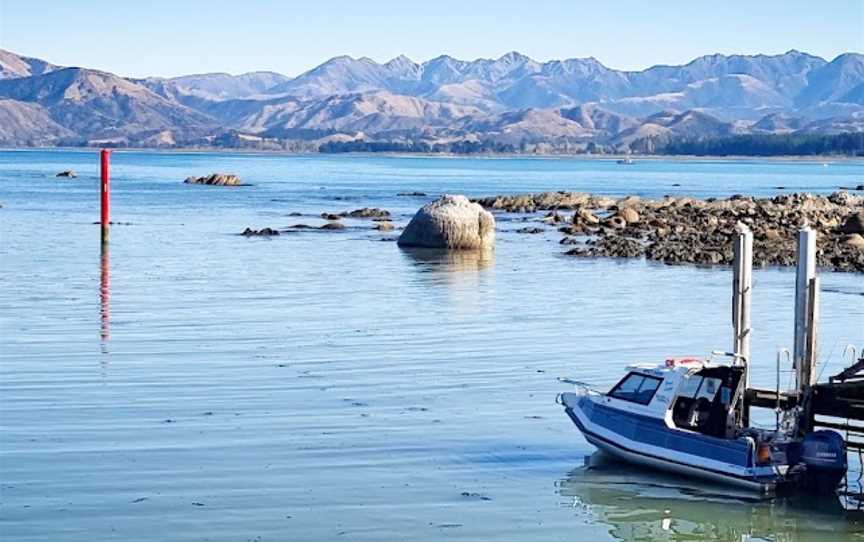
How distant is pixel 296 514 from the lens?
16125 millimetres

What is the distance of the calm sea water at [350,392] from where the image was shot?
16406 millimetres

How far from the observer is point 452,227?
160ft

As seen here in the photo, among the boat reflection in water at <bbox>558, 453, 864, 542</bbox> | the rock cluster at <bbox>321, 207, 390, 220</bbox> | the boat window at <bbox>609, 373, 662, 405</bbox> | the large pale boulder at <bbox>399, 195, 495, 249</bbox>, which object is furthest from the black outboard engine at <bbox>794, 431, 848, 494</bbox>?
the rock cluster at <bbox>321, 207, 390, 220</bbox>

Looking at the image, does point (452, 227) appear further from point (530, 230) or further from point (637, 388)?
point (637, 388)

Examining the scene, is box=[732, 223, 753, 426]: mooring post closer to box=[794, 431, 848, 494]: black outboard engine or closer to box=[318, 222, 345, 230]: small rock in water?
box=[794, 431, 848, 494]: black outboard engine

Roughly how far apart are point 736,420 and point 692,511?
2.30 m

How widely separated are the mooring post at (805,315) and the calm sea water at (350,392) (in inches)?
85.5

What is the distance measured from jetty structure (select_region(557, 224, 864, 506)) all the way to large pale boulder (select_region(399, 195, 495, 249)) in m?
29.1

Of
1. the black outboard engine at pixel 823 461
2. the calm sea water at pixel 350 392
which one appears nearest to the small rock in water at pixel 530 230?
the calm sea water at pixel 350 392

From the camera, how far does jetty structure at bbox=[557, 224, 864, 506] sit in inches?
699

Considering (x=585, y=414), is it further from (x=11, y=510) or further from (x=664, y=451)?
(x=11, y=510)

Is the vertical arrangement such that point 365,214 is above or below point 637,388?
above

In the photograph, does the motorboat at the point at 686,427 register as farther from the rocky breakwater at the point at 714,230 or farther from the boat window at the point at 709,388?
the rocky breakwater at the point at 714,230

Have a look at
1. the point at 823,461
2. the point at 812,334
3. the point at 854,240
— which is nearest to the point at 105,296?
the point at 812,334
